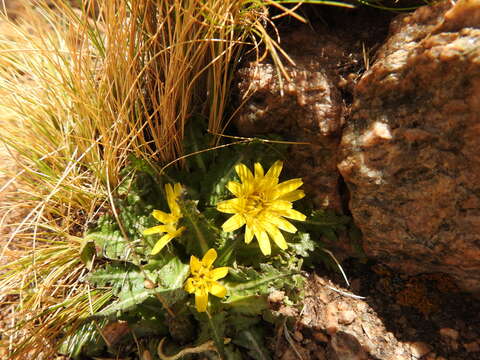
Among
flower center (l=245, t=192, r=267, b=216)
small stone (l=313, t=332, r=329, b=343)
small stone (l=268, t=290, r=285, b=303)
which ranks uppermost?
flower center (l=245, t=192, r=267, b=216)

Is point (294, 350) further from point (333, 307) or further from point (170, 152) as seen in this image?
point (170, 152)

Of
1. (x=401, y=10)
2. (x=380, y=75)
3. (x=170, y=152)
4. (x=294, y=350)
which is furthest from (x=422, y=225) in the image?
(x=170, y=152)

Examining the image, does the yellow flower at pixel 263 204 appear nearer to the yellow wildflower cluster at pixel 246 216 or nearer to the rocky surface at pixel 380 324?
the yellow wildflower cluster at pixel 246 216

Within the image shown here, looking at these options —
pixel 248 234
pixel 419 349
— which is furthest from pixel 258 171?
pixel 419 349

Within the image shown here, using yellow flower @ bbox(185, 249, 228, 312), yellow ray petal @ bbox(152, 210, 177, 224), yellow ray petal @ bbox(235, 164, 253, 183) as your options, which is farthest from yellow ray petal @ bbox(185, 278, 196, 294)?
yellow ray petal @ bbox(235, 164, 253, 183)

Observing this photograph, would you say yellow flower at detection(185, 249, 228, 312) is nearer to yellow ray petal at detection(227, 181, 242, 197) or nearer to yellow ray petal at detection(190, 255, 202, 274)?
yellow ray petal at detection(190, 255, 202, 274)
